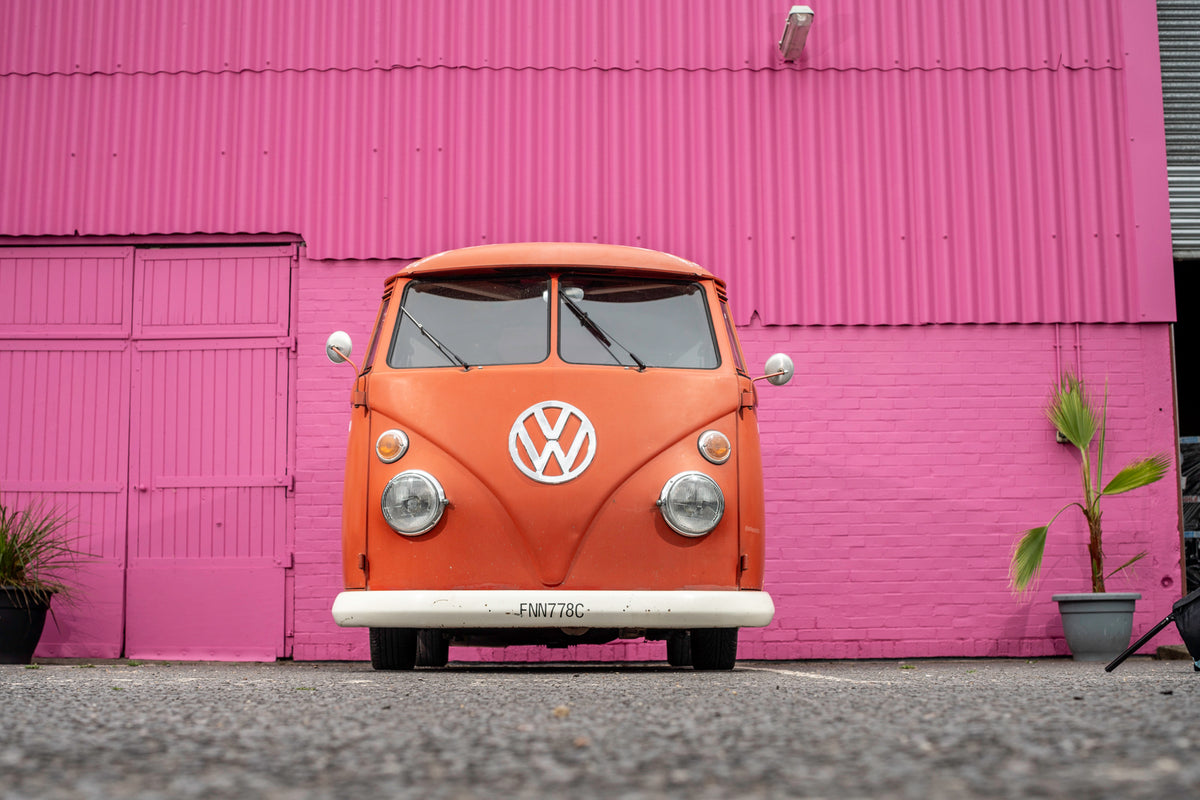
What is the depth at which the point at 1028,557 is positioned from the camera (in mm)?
8078

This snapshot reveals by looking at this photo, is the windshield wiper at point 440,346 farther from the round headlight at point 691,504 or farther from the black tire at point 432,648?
the black tire at point 432,648

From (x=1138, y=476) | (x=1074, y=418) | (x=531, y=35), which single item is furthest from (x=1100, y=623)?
(x=531, y=35)

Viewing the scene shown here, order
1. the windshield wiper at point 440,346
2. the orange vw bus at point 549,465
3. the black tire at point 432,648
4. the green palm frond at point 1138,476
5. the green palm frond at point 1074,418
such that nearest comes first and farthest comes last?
the orange vw bus at point 549,465
the windshield wiper at point 440,346
the black tire at point 432,648
the green palm frond at point 1138,476
the green palm frond at point 1074,418

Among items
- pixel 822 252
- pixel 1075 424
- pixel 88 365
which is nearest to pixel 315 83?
pixel 88 365

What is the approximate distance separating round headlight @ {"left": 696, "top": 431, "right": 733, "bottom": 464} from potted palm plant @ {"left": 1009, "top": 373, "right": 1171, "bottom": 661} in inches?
147

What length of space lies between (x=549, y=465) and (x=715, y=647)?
125cm

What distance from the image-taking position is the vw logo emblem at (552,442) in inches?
198

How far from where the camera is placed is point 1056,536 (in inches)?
333

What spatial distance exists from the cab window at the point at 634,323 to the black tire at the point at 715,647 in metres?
1.19

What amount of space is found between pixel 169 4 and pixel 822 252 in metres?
5.11


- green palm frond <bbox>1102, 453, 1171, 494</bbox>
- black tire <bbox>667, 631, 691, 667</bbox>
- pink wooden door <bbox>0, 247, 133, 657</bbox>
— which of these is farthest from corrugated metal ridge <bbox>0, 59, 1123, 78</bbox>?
black tire <bbox>667, 631, 691, 667</bbox>

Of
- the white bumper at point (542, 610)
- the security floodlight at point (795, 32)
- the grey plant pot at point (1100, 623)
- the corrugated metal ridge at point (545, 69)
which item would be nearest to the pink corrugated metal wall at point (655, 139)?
the corrugated metal ridge at point (545, 69)

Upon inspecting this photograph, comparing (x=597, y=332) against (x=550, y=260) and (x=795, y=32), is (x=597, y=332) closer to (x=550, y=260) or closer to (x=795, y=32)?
(x=550, y=260)

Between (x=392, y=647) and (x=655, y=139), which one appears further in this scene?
(x=655, y=139)
